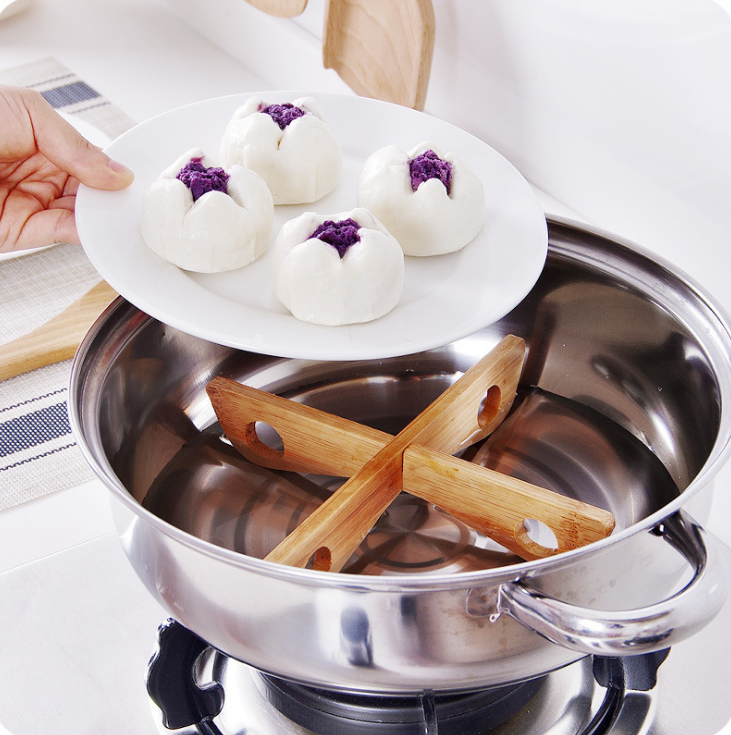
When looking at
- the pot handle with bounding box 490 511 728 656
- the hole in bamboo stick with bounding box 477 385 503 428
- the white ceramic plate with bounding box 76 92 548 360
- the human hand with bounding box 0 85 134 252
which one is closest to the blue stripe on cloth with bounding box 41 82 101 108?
the human hand with bounding box 0 85 134 252

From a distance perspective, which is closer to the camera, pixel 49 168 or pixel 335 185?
pixel 335 185

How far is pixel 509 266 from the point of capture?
0.57 meters

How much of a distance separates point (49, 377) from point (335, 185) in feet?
1.14

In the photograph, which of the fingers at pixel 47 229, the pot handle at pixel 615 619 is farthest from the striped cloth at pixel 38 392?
the pot handle at pixel 615 619

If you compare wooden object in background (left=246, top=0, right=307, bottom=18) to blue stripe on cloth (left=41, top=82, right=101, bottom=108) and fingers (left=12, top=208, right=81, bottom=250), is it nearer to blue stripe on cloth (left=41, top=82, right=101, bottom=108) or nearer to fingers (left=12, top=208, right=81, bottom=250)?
blue stripe on cloth (left=41, top=82, right=101, bottom=108)

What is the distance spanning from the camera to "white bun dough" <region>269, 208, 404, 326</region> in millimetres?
539

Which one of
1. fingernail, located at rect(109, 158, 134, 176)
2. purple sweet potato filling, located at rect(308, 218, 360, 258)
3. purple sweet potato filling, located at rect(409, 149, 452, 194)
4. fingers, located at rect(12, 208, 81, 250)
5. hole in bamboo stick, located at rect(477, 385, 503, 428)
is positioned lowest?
fingers, located at rect(12, 208, 81, 250)

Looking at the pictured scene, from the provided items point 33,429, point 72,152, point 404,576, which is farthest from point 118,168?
point 404,576

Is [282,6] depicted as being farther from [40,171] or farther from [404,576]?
[404,576]

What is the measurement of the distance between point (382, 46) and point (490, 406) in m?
0.56

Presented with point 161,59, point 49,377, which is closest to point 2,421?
point 49,377

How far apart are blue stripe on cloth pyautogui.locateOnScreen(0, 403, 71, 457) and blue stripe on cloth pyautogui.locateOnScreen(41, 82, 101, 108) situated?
623 mm

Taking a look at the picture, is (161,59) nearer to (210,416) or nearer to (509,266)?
(210,416)

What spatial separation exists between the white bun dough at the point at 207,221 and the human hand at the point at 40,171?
5cm
